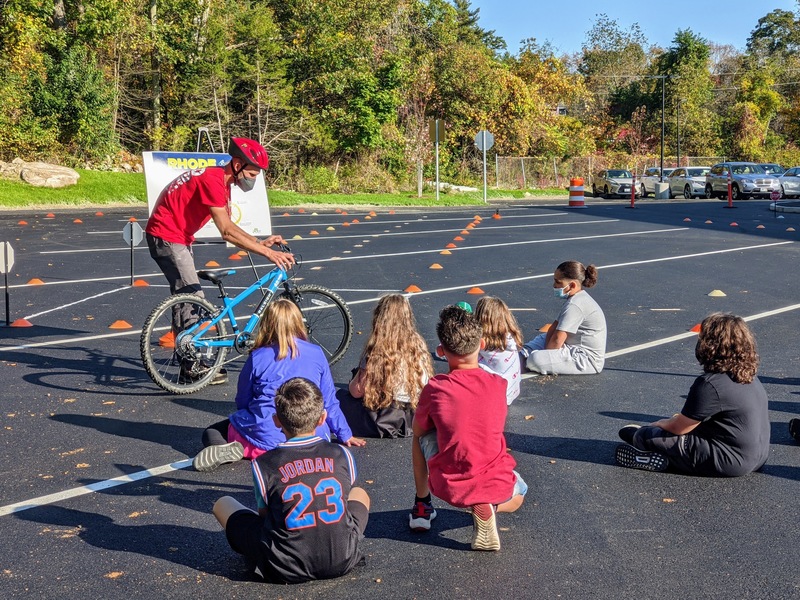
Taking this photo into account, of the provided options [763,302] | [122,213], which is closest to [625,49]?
[122,213]

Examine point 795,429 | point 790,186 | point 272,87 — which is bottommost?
point 795,429

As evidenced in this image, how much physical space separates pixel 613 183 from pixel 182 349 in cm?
4111

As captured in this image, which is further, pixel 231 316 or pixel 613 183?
pixel 613 183

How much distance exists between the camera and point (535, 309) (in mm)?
10617

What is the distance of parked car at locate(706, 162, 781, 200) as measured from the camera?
133 feet

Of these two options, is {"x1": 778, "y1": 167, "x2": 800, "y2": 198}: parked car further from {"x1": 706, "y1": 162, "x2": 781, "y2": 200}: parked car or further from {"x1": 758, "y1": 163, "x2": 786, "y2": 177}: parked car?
{"x1": 758, "y1": 163, "x2": 786, "y2": 177}: parked car

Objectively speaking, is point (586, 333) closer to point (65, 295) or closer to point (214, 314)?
point (214, 314)

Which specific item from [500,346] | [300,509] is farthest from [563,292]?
[300,509]

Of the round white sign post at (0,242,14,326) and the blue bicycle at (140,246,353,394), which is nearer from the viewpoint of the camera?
the blue bicycle at (140,246,353,394)

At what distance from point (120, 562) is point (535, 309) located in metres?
7.20

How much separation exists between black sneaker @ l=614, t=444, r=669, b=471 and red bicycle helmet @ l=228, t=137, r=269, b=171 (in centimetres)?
335

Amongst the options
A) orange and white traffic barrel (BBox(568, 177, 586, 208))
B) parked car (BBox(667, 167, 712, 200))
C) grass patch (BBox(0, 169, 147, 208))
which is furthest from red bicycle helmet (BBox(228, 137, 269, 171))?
parked car (BBox(667, 167, 712, 200))

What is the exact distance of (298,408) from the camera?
3873 millimetres

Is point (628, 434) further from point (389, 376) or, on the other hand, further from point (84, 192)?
point (84, 192)
